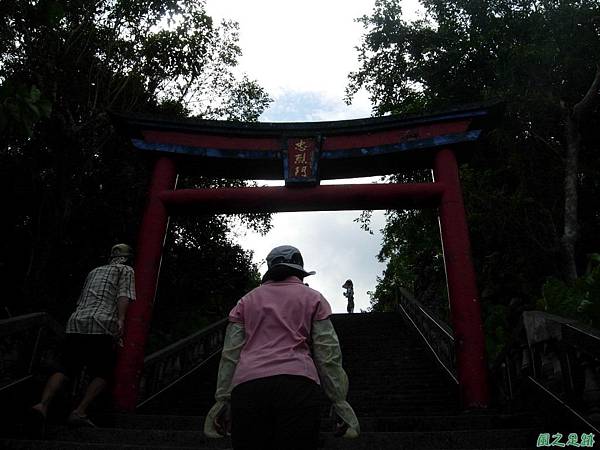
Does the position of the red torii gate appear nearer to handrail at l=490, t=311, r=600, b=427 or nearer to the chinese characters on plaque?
the chinese characters on plaque

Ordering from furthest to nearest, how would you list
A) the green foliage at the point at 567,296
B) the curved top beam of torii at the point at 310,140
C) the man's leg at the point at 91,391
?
the curved top beam of torii at the point at 310,140, the green foliage at the point at 567,296, the man's leg at the point at 91,391

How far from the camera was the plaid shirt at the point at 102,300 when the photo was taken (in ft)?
12.7

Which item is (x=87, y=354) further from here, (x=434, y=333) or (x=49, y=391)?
(x=434, y=333)

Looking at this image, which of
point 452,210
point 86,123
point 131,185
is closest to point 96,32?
point 86,123

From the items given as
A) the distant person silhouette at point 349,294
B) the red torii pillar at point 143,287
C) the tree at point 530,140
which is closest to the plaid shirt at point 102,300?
the red torii pillar at point 143,287

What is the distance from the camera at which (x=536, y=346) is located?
4254 mm

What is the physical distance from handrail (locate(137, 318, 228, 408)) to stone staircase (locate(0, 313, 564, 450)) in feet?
0.45

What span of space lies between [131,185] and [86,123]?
1849 millimetres

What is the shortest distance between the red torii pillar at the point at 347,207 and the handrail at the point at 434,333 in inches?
43.1

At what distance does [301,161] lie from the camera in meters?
7.17

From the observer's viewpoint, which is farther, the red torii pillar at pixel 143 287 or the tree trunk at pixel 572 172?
the tree trunk at pixel 572 172

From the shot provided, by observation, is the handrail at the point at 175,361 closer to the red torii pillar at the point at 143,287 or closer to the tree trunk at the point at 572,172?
the red torii pillar at the point at 143,287

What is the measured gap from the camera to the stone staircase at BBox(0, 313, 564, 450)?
11.5 ft

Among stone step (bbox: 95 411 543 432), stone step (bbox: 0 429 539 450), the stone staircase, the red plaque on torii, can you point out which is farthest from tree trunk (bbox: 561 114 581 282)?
stone step (bbox: 0 429 539 450)
